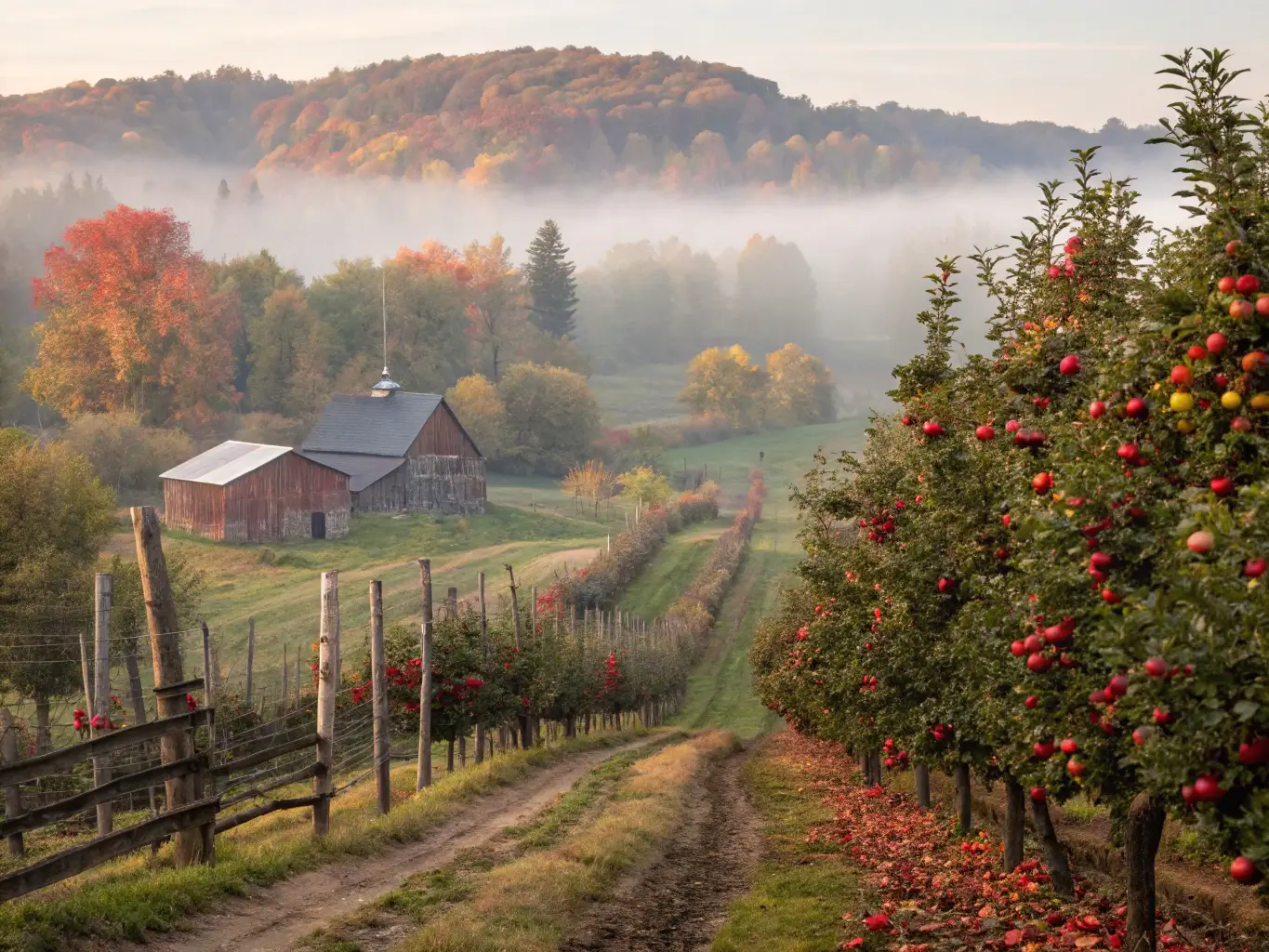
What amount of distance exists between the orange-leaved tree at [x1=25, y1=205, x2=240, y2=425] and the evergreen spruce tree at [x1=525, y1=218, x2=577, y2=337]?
75.2 meters

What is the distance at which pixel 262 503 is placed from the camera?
225 feet

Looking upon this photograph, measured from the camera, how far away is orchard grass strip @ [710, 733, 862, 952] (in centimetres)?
1299

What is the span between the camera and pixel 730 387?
483 ft

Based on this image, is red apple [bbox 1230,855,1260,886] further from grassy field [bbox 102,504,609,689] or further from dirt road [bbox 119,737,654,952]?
grassy field [bbox 102,504,609,689]

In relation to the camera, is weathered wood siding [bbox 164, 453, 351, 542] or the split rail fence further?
weathered wood siding [bbox 164, 453, 351, 542]

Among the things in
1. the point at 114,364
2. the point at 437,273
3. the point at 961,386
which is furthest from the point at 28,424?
the point at 961,386

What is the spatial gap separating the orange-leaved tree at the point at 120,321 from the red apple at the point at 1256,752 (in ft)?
304

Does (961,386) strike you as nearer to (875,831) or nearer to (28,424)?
(875,831)

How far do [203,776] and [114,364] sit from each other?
84804 mm

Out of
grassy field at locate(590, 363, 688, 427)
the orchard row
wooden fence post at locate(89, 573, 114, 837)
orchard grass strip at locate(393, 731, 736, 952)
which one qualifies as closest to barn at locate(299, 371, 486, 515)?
grassy field at locate(590, 363, 688, 427)

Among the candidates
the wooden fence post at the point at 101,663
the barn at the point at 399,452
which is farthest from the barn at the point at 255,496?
the wooden fence post at the point at 101,663

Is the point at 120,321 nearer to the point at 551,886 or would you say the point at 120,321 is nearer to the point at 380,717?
the point at 380,717

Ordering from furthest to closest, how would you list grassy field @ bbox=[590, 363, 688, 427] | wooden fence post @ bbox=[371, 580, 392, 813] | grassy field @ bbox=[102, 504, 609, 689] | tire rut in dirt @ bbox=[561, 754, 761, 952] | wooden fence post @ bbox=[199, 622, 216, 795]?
grassy field @ bbox=[590, 363, 688, 427] < grassy field @ bbox=[102, 504, 609, 689] < wooden fence post @ bbox=[371, 580, 392, 813] < wooden fence post @ bbox=[199, 622, 216, 795] < tire rut in dirt @ bbox=[561, 754, 761, 952]

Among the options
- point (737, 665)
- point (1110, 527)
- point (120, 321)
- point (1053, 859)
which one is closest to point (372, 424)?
point (120, 321)
